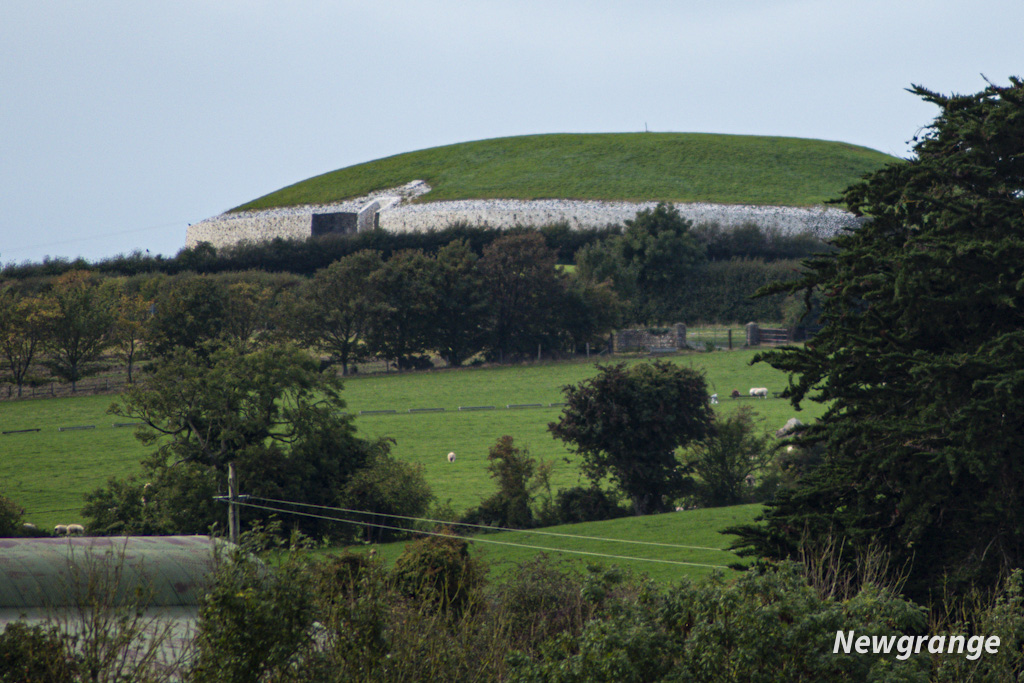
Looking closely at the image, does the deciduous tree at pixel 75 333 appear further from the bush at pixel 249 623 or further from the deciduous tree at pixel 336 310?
the bush at pixel 249 623

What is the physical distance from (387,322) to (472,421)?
14.7 meters

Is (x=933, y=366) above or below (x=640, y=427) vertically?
above

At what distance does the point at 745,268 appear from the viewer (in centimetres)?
6097

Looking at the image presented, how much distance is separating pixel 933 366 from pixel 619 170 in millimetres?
78604

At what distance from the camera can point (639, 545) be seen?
19.5 metres

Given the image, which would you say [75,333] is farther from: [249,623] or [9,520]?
[249,623]

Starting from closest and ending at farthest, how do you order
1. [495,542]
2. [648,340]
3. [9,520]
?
[495,542], [9,520], [648,340]

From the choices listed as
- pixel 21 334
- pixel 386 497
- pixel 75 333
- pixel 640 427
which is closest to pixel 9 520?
pixel 386 497

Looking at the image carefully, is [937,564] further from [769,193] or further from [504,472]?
[769,193]

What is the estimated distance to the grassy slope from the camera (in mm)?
81688

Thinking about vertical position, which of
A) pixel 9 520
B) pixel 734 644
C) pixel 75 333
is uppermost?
pixel 75 333

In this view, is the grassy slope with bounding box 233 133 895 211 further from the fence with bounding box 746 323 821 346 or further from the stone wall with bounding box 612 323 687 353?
the stone wall with bounding box 612 323 687 353

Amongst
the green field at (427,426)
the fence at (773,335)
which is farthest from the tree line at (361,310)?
the green field at (427,426)

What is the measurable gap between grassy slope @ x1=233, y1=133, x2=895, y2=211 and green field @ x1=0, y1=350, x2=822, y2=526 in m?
35.0
